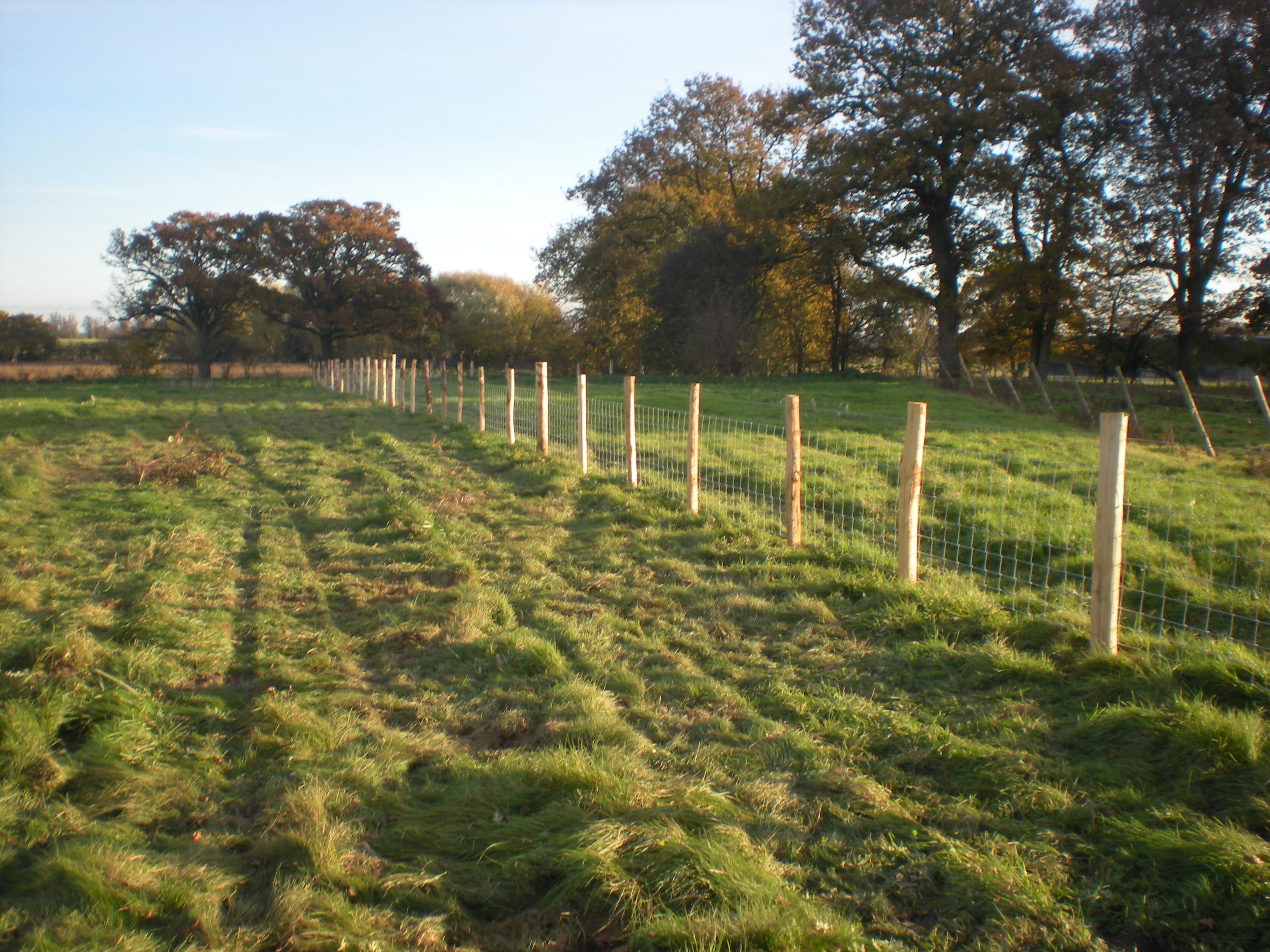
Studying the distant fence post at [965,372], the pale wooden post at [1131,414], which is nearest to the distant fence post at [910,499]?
the pale wooden post at [1131,414]

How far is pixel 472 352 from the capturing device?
60688 mm

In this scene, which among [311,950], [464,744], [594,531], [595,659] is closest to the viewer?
[311,950]

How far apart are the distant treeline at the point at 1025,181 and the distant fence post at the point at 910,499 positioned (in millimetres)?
26474

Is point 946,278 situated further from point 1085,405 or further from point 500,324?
point 500,324

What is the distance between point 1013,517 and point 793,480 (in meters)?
2.94

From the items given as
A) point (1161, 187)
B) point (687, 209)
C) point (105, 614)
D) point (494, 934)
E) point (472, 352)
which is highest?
point (687, 209)

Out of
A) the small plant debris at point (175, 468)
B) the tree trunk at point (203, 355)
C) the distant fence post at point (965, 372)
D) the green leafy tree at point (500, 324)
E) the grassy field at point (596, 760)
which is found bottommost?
the grassy field at point (596, 760)

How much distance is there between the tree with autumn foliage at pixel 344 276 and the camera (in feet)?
171

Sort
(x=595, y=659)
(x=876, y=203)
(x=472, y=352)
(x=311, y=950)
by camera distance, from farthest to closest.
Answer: (x=472, y=352) → (x=876, y=203) → (x=595, y=659) → (x=311, y=950)

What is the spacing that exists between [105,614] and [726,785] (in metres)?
3.97

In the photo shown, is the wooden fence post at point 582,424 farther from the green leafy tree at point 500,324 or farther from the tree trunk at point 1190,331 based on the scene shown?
the green leafy tree at point 500,324

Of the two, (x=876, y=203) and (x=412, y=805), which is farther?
(x=876, y=203)

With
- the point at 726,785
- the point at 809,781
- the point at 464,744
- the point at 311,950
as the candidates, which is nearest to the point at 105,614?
the point at 464,744

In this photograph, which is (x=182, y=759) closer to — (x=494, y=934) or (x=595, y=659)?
(x=494, y=934)
